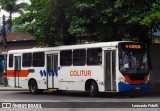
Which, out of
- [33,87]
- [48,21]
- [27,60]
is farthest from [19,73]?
[48,21]

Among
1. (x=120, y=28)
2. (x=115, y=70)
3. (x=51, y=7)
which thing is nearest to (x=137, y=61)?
(x=115, y=70)

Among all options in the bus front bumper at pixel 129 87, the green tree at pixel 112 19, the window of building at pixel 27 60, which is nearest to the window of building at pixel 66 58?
the green tree at pixel 112 19

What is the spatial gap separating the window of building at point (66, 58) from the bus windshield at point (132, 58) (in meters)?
3.67

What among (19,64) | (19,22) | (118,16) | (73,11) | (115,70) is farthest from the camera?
(19,22)

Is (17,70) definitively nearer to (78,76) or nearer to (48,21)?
(48,21)

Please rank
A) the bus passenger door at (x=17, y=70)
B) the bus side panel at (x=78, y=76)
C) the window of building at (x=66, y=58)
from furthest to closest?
the bus passenger door at (x=17, y=70) < the window of building at (x=66, y=58) < the bus side panel at (x=78, y=76)

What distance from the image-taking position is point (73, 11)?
26859 mm

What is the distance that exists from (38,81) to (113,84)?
651 cm

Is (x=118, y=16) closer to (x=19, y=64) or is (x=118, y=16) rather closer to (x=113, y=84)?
(x=113, y=84)

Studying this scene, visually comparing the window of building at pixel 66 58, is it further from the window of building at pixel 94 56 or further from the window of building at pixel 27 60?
the window of building at pixel 27 60

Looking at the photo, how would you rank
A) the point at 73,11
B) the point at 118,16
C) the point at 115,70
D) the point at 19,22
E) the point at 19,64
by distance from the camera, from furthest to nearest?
the point at 19,22
the point at 19,64
the point at 73,11
the point at 118,16
the point at 115,70

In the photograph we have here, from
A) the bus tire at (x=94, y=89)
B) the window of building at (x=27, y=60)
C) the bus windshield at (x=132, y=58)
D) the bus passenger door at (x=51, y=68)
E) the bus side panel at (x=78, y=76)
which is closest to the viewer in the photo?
the bus windshield at (x=132, y=58)

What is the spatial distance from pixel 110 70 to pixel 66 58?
358 centimetres

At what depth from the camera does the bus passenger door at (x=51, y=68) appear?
25.7 m
